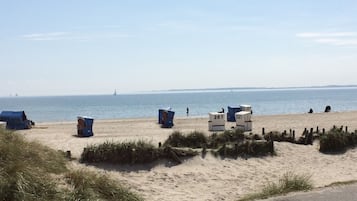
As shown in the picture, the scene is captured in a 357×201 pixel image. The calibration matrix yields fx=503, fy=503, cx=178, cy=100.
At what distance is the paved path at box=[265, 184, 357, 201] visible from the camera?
7613 mm

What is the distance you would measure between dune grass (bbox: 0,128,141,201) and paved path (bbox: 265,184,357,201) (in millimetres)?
2522

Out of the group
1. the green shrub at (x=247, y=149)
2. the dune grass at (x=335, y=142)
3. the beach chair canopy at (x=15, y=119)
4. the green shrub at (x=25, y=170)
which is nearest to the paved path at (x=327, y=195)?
the green shrub at (x=25, y=170)

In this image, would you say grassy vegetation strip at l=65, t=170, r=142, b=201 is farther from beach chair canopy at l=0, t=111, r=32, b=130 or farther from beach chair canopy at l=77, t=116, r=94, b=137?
beach chair canopy at l=0, t=111, r=32, b=130

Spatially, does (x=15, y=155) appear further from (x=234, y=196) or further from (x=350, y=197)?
(x=234, y=196)

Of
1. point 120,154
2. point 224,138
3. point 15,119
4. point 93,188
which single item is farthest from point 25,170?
point 15,119

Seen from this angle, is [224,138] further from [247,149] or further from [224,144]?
[247,149]

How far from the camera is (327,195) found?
7844 mm

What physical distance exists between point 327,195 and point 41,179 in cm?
434

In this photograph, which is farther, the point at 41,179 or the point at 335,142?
the point at 335,142

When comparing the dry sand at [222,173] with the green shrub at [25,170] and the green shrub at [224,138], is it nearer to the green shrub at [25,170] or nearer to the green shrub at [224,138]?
the green shrub at [224,138]

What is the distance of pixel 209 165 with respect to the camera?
17.4 meters

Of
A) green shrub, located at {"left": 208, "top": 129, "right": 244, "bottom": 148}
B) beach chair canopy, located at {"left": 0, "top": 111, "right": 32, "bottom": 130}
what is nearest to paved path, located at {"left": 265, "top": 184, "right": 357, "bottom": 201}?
green shrub, located at {"left": 208, "top": 129, "right": 244, "bottom": 148}

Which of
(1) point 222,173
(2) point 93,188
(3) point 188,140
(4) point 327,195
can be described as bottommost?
(1) point 222,173

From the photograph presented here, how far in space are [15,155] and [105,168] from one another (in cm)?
824
